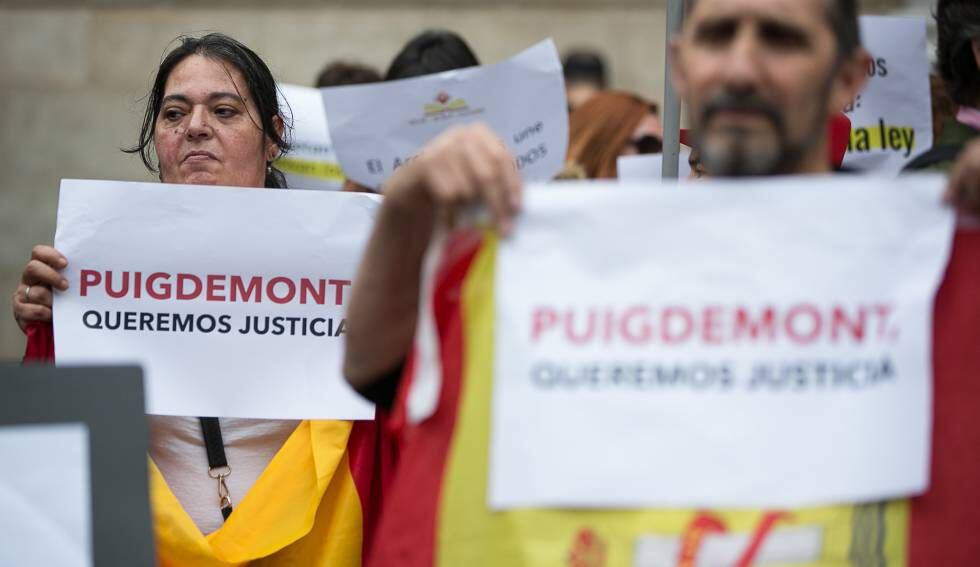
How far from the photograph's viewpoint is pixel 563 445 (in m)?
1.86

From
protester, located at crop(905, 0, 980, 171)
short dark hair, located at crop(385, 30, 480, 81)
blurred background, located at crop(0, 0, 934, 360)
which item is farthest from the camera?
blurred background, located at crop(0, 0, 934, 360)

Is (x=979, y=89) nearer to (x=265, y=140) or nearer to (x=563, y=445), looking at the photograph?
(x=265, y=140)

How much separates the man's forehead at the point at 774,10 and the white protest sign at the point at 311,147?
304 cm

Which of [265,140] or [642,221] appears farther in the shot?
[265,140]

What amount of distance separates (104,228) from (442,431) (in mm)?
1343

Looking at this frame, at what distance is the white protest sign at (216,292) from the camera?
2.95 m

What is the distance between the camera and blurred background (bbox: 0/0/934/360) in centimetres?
852

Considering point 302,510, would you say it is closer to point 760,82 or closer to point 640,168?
point 760,82

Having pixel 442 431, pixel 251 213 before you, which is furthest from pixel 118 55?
pixel 442 431

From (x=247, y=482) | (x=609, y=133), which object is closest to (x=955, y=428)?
(x=247, y=482)

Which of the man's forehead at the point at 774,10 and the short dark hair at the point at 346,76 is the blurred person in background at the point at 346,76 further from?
the man's forehead at the point at 774,10

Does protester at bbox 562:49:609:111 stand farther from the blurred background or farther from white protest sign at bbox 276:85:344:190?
white protest sign at bbox 276:85:344:190

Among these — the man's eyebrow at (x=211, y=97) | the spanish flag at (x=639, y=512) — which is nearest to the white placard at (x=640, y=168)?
the man's eyebrow at (x=211, y=97)

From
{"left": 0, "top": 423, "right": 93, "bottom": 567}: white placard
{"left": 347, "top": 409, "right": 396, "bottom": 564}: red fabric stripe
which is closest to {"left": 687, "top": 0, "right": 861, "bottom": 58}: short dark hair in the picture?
{"left": 0, "top": 423, "right": 93, "bottom": 567}: white placard
